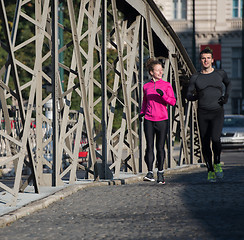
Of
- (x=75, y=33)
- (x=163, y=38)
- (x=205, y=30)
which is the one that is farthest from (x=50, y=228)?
(x=205, y=30)

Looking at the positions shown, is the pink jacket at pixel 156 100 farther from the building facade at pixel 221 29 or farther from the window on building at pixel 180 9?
the window on building at pixel 180 9

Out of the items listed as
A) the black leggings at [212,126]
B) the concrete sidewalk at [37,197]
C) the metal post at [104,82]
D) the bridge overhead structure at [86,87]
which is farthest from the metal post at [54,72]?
the black leggings at [212,126]

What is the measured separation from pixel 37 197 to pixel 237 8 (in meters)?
46.2

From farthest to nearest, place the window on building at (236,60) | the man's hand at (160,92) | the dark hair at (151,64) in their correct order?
1. the window on building at (236,60)
2. the dark hair at (151,64)
3. the man's hand at (160,92)

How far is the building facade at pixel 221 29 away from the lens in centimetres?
5244

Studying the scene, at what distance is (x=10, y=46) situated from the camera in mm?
7891

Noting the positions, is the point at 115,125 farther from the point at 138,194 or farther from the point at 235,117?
the point at 138,194

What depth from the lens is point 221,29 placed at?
52.8 metres

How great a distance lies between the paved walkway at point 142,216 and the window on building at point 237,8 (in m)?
44.6

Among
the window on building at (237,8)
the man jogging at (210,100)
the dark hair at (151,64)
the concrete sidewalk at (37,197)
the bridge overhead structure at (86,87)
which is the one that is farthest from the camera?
the window on building at (237,8)

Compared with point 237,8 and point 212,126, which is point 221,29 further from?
point 212,126

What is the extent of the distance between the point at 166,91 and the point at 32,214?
3665mm

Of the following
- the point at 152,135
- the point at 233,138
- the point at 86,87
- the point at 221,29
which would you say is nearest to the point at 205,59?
the point at 152,135

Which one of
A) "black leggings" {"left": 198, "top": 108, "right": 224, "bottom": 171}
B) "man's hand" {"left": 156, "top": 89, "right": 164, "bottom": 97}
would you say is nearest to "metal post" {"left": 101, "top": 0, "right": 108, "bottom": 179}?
"man's hand" {"left": 156, "top": 89, "right": 164, "bottom": 97}
